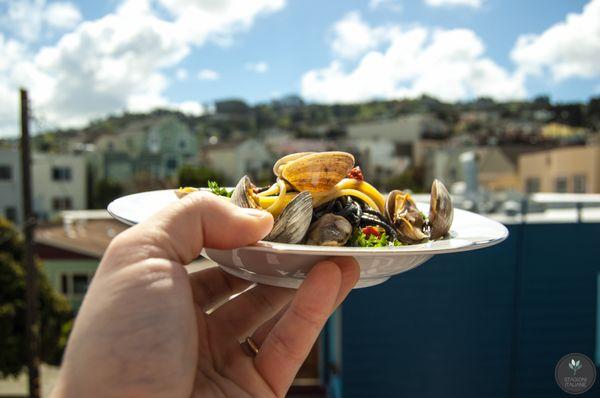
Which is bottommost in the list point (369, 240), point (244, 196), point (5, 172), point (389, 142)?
point (5, 172)

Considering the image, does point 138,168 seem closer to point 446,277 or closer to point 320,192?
point 446,277

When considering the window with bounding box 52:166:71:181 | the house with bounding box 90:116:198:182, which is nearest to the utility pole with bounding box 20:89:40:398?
the window with bounding box 52:166:71:181

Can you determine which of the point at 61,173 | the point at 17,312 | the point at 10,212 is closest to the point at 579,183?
the point at 17,312

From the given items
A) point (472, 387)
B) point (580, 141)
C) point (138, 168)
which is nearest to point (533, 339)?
point (472, 387)

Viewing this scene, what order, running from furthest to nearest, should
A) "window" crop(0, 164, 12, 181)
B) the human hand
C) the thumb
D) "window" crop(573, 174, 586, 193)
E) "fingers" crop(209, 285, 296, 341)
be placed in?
1. "window" crop(0, 164, 12, 181)
2. "window" crop(573, 174, 586, 193)
3. "fingers" crop(209, 285, 296, 341)
4. the thumb
5. the human hand

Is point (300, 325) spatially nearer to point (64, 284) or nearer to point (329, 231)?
point (329, 231)

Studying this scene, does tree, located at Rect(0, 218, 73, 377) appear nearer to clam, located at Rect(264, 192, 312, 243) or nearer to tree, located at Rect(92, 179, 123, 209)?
clam, located at Rect(264, 192, 312, 243)

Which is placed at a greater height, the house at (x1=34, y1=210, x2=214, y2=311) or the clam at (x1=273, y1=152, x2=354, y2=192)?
the clam at (x1=273, y1=152, x2=354, y2=192)
